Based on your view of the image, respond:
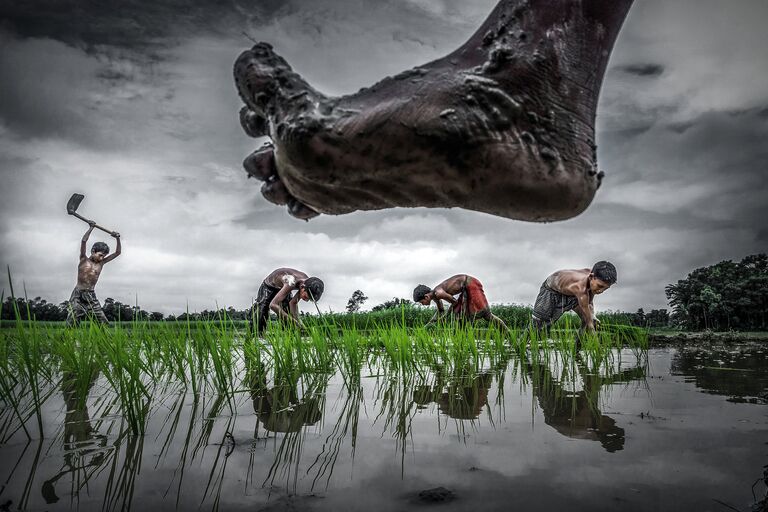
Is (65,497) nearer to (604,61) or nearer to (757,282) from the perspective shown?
(604,61)

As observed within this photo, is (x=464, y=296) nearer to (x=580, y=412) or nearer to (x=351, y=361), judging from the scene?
(x=351, y=361)

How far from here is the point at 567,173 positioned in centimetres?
127

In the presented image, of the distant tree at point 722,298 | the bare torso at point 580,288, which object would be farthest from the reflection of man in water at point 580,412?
the distant tree at point 722,298

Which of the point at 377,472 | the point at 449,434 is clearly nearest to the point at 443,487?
the point at 377,472

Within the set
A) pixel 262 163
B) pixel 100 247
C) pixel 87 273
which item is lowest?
pixel 262 163

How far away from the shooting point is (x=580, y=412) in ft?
6.36

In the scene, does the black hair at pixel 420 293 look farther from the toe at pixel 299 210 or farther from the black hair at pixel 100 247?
the toe at pixel 299 210

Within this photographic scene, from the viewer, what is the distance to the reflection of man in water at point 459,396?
1942 mm

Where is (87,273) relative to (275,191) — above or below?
above

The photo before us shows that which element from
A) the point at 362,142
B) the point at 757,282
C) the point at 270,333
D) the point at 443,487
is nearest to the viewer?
the point at 443,487

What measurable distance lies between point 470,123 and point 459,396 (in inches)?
59.4

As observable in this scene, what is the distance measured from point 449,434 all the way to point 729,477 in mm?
767

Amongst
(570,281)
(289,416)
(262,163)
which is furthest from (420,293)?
(262,163)

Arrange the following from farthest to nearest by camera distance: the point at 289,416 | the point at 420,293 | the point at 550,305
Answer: the point at 420,293
the point at 550,305
the point at 289,416
